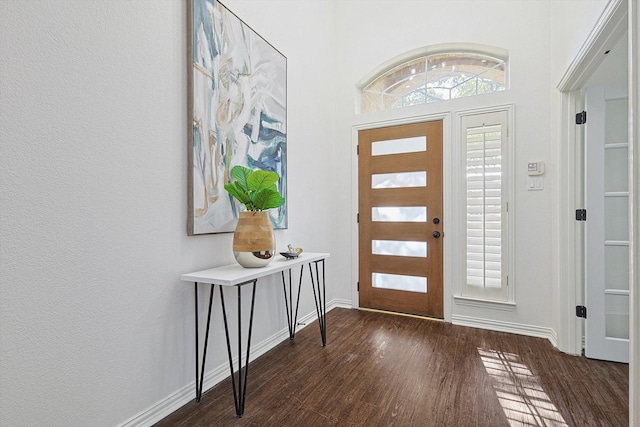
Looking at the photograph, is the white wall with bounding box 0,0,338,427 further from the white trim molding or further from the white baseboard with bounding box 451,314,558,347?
the white baseboard with bounding box 451,314,558,347

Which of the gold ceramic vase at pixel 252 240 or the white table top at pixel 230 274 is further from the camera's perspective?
the gold ceramic vase at pixel 252 240

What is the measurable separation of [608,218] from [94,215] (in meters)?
3.18

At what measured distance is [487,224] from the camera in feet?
9.74

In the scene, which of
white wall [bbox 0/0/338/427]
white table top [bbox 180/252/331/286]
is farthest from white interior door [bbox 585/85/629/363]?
white wall [bbox 0/0/338/427]

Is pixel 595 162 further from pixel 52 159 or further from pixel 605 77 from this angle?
pixel 52 159

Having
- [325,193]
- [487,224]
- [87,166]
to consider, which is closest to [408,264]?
[487,224]

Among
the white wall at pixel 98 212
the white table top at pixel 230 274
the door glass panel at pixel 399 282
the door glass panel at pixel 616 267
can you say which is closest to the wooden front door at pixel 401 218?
the door glass panel at pixel 399 282

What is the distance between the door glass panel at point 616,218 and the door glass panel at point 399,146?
152 cm

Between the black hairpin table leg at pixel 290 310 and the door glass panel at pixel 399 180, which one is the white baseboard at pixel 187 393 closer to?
the black hairpin table leg at pixel 290 310

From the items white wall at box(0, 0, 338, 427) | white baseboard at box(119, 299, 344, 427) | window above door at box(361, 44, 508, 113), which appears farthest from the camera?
window above door at box(361, 44, 508, 113)

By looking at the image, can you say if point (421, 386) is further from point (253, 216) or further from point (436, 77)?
point (436, 77)

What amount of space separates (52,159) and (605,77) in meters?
3.25

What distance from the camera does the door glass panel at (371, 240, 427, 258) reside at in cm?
326

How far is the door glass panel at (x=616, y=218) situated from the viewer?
2.23 metres
